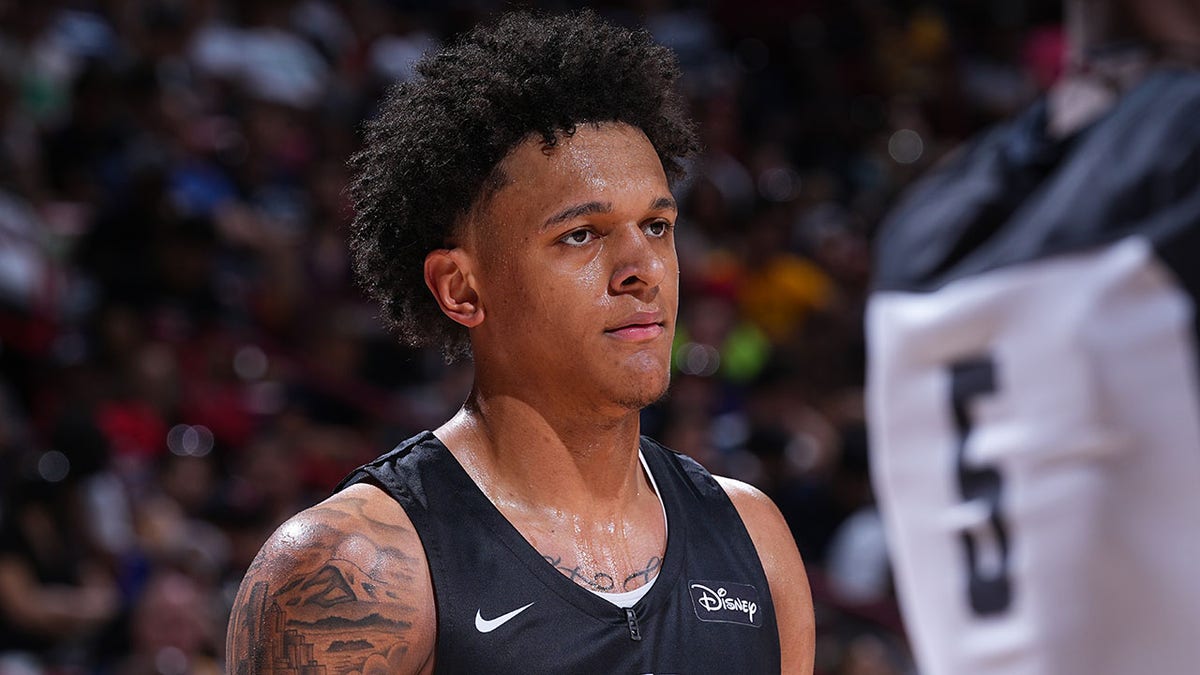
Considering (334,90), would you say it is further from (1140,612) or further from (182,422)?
(1140,612)

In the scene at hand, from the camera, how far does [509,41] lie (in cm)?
233

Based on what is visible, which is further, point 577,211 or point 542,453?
point 542,453

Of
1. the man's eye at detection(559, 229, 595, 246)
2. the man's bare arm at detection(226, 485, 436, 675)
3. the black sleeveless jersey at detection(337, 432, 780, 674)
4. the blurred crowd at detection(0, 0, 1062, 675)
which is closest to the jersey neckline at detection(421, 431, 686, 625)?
the black sleeveless jersey at detection(337, 432, 780, 674)

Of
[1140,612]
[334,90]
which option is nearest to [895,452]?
[1140,612]

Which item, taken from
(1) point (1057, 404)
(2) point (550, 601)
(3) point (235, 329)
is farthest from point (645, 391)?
(3) point (235, 329)

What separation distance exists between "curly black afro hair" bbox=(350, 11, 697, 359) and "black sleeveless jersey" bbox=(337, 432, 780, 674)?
0.27 metres

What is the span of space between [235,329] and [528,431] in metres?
5.08

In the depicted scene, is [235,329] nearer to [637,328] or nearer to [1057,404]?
[637,328]

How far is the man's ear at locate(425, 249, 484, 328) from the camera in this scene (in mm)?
2238

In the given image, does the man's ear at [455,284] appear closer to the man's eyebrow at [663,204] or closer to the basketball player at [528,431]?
the basketball player at [528,431]

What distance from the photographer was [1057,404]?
169 cm

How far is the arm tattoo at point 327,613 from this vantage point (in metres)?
2.02

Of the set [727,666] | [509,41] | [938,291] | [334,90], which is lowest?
[727,666]

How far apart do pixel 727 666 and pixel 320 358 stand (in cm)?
539
